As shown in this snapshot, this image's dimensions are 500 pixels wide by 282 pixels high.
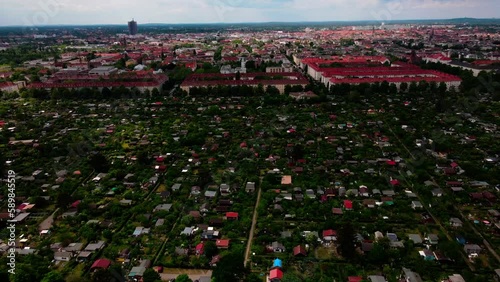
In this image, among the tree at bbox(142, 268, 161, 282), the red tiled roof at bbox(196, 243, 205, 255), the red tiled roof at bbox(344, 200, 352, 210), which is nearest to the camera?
the tree at bbox(142, 268, 161, 282)

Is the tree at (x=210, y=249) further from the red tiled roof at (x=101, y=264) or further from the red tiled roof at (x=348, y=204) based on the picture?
the red tiled roof at (x=348, y=204)

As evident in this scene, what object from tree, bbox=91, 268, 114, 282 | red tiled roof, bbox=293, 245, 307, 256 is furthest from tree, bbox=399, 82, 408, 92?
tree, bbox=91, 268, 114, 282

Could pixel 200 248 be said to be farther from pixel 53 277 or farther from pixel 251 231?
pixel 53 277

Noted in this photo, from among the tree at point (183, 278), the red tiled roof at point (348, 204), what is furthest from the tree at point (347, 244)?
the tree at point (183, 278)

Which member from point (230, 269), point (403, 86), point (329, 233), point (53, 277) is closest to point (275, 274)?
point (230, 269)

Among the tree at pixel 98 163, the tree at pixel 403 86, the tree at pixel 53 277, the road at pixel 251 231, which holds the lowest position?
the road at pixel 251 231

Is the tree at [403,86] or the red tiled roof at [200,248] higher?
the tree at [403,86]

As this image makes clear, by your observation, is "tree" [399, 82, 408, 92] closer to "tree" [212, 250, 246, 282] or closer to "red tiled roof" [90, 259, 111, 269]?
"tree" [212, 250, 246, 282]

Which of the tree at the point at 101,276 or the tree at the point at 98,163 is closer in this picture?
the tree at the point at 101,276

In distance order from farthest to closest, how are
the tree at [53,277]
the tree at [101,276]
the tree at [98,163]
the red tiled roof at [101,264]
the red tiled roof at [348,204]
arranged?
1. the tree at [98,163]
2. the red tiled roof at [348,204]
3. the red tiled roof at [101,264]
4. the tree at [53,277]
5. the tree at [101,276]

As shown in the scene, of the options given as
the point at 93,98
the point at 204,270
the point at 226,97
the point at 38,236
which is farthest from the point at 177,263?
the point at 93,98

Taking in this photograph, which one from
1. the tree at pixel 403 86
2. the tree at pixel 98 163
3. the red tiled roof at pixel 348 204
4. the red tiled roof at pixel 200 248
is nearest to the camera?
the red tiled roof at pixel 200 248

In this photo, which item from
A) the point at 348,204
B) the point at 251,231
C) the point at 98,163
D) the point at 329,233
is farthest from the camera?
the point at 98,163
